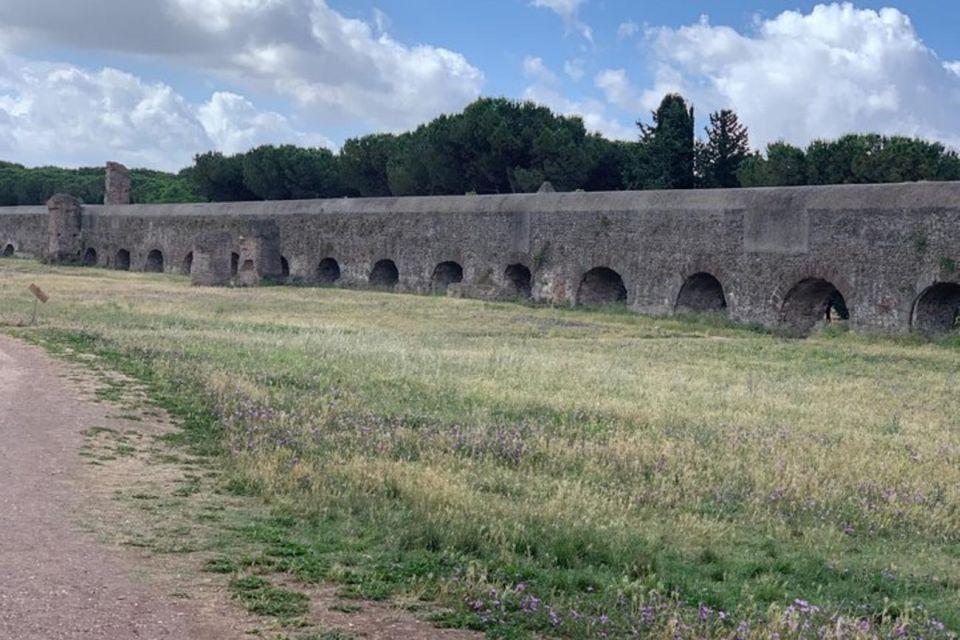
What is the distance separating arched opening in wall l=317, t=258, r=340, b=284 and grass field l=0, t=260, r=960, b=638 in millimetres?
17539

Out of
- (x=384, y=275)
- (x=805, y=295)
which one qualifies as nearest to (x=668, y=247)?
(x=805, y=295)

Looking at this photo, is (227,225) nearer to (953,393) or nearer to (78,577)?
(953,393)

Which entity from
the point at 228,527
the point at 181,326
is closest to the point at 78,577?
the point at 228,527

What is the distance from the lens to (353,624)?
464 cm

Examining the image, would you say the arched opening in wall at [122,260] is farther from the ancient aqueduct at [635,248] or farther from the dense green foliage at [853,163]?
the dense green foliage at [853,163]

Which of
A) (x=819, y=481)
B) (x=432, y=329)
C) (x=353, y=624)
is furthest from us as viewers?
(x=432, y=329)

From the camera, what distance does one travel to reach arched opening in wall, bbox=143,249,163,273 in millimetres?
41500

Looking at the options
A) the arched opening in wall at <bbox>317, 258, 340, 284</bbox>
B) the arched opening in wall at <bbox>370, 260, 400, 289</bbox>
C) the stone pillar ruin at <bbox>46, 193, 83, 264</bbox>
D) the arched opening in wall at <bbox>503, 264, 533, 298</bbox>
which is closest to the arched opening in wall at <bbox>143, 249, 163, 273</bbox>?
the stone pillar ruin at <bbox>46, 193, 83, 264</bbox>

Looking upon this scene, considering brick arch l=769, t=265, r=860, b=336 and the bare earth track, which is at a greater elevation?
brick arch l=769, t=265, r=860, b=336

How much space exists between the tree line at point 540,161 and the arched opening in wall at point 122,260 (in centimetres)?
1247

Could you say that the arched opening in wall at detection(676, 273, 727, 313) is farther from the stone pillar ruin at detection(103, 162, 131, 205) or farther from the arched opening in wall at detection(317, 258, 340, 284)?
the stone pillar ruin at detection(103, 162, 131, 205)

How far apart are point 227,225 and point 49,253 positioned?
10456 millimetres

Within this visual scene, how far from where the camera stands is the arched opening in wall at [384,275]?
32688 mm

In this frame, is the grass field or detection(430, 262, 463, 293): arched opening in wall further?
detection(430, 262, 463, 293): arched opening in wall
